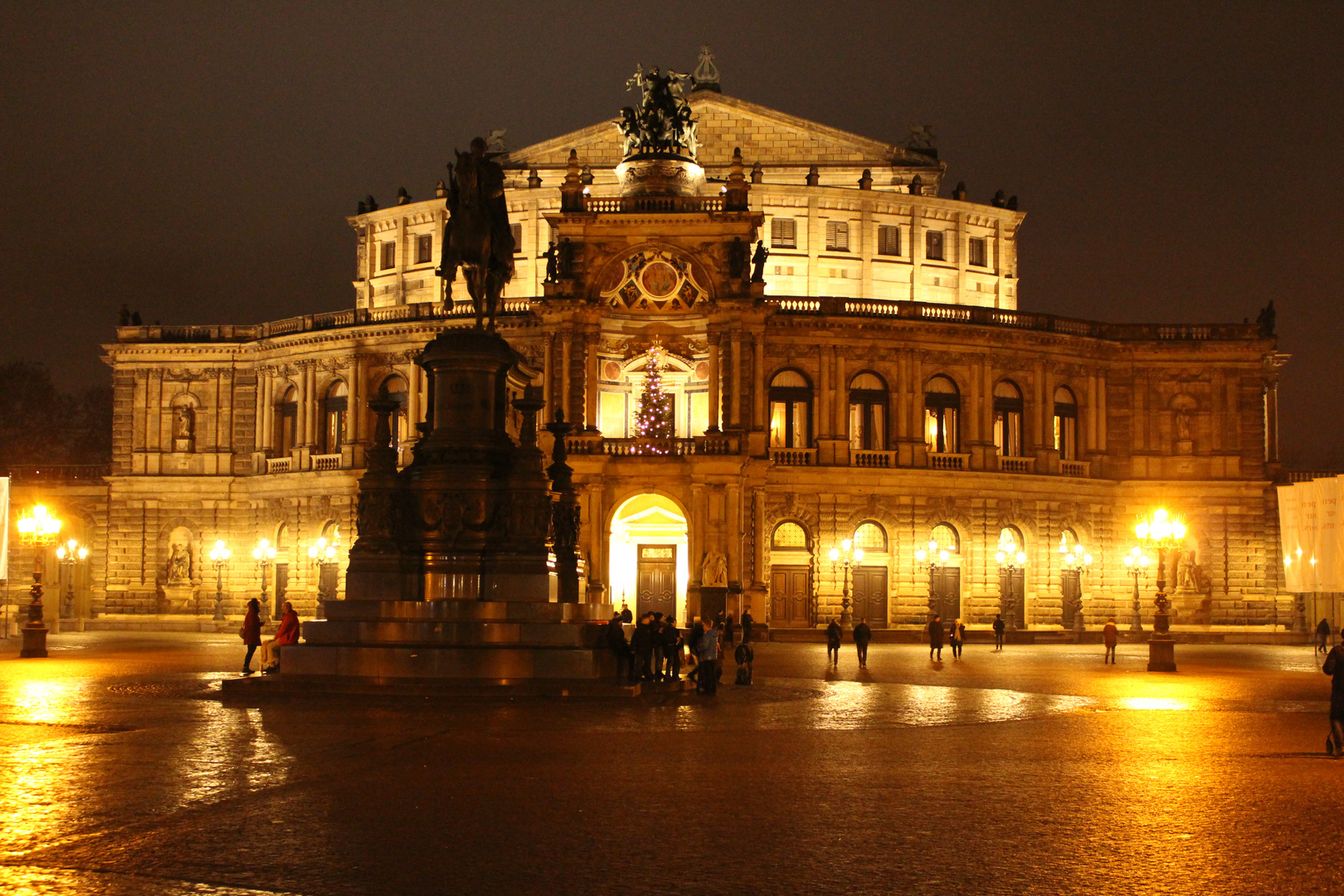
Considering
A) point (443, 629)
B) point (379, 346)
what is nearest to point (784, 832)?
point (443, 629)

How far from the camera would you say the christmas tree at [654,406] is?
196ft

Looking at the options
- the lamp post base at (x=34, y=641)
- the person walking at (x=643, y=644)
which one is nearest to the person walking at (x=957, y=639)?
the person walking at (x=643, y=644)

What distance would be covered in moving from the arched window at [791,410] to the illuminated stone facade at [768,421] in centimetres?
10

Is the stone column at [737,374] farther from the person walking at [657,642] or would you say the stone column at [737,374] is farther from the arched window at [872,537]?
the person walking at [657,642]

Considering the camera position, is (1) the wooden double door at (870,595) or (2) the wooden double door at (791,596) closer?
(2) the wooden double door at (791,596)

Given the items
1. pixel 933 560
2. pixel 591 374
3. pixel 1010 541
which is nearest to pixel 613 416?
pixel 591 374

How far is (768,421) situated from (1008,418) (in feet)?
36.9

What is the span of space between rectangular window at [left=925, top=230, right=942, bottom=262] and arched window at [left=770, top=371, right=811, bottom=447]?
16318 mm

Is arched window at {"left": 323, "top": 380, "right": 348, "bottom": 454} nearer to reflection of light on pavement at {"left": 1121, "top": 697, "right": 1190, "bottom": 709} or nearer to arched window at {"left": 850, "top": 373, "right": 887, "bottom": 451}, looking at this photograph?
arched window at {"left": 850, "top": 373, "right": 887, "bottom": 451}

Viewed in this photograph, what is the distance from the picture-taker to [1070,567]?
208ft

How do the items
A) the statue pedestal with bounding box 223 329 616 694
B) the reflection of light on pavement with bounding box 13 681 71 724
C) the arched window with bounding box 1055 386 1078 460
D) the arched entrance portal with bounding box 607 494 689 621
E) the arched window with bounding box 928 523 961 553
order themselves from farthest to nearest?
the arched window with bounding box 1055 386 1078 460 < the arched window with bounding box 928 523 961 553 < the arched entrance portal with bounding box 607 494 689 621 < the statue pedestal with bounding box 223 329 616 694 < the reflection of light on pavement with bounding box 13 681 71 724

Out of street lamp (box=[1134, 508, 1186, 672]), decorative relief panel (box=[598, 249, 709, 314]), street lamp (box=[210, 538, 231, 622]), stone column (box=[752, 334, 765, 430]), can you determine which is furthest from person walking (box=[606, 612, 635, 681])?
street lamp (box=[210, 538, 231, 622])

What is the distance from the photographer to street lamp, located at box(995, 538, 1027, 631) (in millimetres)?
61719

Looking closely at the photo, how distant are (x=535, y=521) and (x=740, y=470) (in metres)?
30.0
